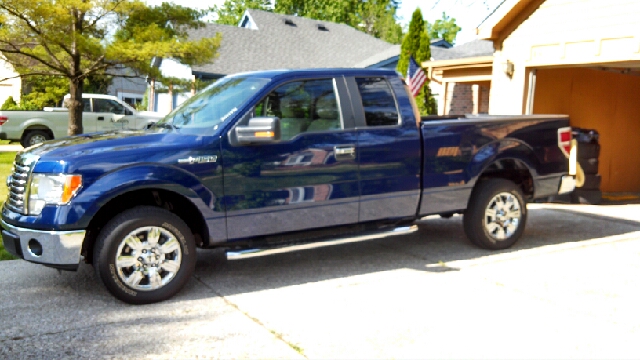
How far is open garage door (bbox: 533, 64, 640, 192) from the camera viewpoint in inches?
491

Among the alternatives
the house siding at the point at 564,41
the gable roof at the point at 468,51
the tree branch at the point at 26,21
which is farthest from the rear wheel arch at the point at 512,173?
the gable roof at the point at 468,51

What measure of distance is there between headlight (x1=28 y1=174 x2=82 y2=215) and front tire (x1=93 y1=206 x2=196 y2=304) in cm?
41

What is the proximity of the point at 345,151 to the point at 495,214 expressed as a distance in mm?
2143

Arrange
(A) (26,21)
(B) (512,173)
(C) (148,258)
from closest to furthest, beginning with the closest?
(C) (148,258)
(B) (512,173)
(A) (26,21)

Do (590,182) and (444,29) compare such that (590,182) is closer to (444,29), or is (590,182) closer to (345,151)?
(345,151)

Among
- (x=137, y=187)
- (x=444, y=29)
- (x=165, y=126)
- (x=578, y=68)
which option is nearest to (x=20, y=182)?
(x=137, y=187)

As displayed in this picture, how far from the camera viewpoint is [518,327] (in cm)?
481

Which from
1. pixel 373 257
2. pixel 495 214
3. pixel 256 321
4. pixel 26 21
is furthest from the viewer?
pixel 26 21

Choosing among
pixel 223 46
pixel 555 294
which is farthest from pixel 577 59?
pixel 223 46

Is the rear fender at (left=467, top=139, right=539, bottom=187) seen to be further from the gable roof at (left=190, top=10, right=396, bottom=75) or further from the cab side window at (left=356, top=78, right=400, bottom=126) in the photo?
the gable roof at (left=190, top=10, right=396, bottom=75)

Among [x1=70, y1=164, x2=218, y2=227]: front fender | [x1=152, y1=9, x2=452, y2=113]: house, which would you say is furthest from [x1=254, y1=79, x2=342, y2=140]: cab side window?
[x1=152, y1=9, x2=452, y2=113]: house

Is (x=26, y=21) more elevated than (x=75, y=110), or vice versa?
(x=26, y=21)

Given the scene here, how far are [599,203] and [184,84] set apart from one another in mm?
12926

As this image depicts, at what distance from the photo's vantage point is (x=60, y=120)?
20531mm
